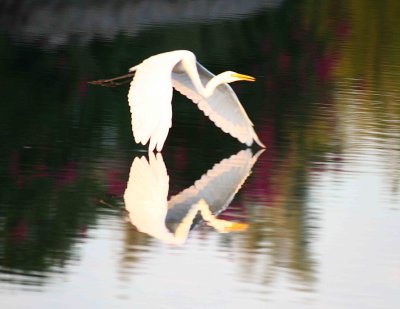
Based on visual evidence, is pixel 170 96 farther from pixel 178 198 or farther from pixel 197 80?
pixel 178 198

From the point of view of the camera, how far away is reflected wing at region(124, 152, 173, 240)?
10229mm

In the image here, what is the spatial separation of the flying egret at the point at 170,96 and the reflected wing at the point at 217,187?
0.39 meters

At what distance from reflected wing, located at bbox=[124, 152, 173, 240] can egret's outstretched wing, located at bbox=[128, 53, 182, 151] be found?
0.57ft

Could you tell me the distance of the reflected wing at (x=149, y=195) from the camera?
33.6 feet

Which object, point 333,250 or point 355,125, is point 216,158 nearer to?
point 355,125

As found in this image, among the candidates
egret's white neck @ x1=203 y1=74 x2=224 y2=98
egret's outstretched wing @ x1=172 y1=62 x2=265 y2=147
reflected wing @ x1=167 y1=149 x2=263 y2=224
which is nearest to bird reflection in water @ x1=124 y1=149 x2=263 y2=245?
reflected wing @ x1=167 y1=149 x2=263 y2=224

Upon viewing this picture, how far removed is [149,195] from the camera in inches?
444

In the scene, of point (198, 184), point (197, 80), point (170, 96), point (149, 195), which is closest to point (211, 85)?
point (197, 80)

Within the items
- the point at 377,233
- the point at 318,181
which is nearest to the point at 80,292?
the point at 377,233

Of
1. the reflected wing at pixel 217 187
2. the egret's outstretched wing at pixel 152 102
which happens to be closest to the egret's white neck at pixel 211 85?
the egret's outstretched wing at pixel 152 102

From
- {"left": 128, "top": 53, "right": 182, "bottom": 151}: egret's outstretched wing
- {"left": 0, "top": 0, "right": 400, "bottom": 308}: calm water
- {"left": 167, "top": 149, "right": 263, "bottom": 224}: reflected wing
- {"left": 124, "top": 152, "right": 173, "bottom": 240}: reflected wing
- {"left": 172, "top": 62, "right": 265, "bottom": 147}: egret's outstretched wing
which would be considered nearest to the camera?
{"left": 0, "top": 0, "right": 400, "bottom": 308}: calm water

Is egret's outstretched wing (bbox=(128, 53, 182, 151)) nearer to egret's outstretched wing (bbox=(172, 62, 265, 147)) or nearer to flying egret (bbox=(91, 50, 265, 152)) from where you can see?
flying egret (bbox=(91, 50, 265, 152))

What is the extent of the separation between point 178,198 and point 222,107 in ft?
7.95

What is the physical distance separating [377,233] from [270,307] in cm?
212
